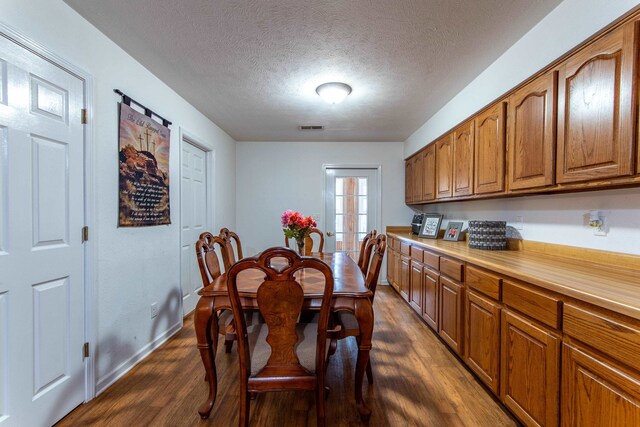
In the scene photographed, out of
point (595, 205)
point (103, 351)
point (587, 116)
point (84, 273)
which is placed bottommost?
point (103, 351)

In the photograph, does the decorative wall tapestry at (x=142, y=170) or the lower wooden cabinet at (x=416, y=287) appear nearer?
the decorative wall tapestry at (x=142, y=170)

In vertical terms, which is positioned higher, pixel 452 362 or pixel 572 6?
pixel 572 6

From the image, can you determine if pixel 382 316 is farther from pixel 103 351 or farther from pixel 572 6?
pixel 572 6

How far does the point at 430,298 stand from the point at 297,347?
168 cm

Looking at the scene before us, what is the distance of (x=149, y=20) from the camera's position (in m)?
1.72

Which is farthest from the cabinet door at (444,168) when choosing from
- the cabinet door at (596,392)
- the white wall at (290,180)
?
the cabinet door at (596,392)

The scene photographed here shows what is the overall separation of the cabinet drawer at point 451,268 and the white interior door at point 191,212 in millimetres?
2589

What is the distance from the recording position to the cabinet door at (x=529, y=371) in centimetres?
127

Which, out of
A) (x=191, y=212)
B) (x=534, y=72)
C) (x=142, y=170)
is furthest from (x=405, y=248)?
(x=142, y=170)

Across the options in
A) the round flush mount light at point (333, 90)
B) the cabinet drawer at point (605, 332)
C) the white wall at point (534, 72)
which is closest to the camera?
the cabinet drawer at point (605, 332)

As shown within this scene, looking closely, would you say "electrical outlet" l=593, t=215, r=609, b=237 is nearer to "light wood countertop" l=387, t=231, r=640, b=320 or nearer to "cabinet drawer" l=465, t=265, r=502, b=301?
"light wood countertop" l=387, t=231, r=640, b=320

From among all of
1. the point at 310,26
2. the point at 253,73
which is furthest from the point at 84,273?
the point at 310,26

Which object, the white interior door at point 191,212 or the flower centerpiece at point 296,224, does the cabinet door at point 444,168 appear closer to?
the flower centerpiece at point 296,224

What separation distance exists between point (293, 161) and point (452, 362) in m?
3.54
